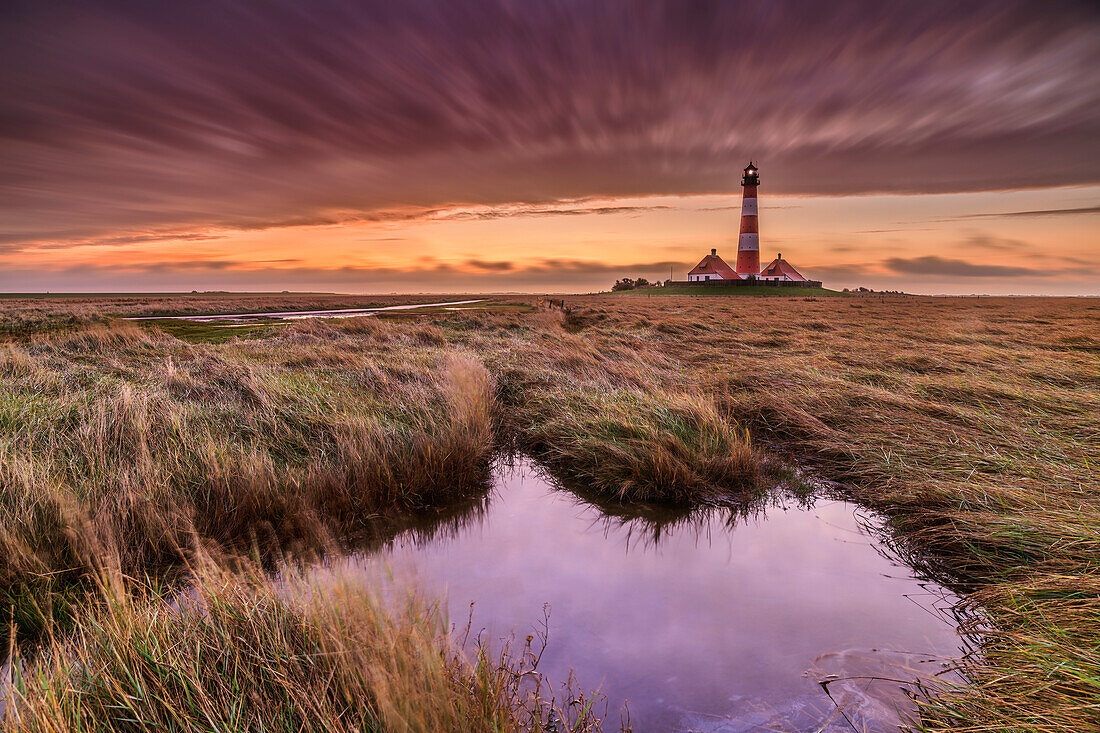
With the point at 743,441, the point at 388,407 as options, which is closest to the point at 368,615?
the point at 388,407

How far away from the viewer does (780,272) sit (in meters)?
84.2

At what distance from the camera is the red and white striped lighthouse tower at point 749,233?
2827 inches

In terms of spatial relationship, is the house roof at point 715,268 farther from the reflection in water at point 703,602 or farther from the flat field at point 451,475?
the reflection in water at point 703,602

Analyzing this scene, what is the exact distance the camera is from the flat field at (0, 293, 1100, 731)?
2111 millimetres

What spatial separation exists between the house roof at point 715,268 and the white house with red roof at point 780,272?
16.3 feet

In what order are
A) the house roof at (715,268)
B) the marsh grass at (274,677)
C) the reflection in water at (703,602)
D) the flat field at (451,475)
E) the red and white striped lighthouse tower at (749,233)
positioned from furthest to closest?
the house roof at (715,268) → the red and white striped lighthouse tower at (749,233) → the reflection in water at (703,602) → the flat field at (451,475) → the marsh grass at (274,677)

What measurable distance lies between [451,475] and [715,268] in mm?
84050

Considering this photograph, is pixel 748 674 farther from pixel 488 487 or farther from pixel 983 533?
pixel 488 487

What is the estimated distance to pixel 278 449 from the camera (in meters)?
5.18

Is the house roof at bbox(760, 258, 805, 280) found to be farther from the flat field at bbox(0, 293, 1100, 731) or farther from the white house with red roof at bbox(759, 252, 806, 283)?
the flat field at bbox(0, 293, 1100, 731)

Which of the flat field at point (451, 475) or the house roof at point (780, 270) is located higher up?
the house roof at point (780, 270)

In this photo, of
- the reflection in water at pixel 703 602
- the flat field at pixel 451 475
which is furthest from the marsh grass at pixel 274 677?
the reflection in water at pixel 703 602

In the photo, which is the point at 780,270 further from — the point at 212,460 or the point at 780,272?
the point at 212,460

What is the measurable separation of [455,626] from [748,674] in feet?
5.86
